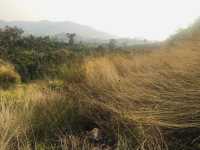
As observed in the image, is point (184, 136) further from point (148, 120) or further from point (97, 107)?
point (97, 107)

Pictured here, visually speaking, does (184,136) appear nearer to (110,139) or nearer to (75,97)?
(110,139)

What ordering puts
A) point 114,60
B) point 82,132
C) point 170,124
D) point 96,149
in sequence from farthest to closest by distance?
point 114,60
point 82,132
point 96,149
point 170,124

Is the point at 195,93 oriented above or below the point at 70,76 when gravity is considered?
above

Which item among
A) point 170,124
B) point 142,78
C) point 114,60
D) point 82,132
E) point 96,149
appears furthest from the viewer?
point 114,60

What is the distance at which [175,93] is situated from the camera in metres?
1.91

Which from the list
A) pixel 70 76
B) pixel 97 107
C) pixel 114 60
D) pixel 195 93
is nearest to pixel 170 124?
pixel 195 93

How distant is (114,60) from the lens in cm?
373

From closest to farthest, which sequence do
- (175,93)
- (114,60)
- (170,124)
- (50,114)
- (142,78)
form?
(170,124)
(175,93)
(50,114)
(142,78)
(114,60)

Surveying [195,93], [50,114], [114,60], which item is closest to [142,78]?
[195,93]

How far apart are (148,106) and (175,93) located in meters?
0.22

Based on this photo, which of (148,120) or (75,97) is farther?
(75,97)

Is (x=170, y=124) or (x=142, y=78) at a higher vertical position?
(x=142, y=78)

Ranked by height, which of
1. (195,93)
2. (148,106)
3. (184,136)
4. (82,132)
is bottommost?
(82,132)

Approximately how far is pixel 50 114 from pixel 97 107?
415 mm
